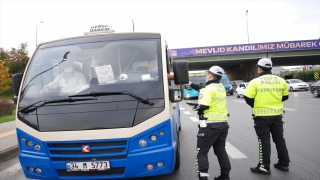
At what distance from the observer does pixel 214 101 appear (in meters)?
3.82

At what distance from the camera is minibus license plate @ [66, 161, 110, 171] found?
337 cm

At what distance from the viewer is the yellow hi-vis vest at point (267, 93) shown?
4.25 metres

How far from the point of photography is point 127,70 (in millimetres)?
3891

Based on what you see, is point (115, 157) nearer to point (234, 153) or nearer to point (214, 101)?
point (214, 101)

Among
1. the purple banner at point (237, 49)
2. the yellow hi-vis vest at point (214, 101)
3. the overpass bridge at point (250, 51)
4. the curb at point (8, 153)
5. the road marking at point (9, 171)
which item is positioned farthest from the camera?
the purple banner at point (237, 49)

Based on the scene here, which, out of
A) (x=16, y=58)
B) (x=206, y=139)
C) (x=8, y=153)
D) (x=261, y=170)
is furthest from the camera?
(x=16, y=58)

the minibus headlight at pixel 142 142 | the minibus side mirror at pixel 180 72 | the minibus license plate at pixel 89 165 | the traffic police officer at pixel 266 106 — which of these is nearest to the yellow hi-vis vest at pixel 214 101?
the minibus side mirror at pixel 180 72

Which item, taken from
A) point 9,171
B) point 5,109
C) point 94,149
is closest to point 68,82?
point 94,149

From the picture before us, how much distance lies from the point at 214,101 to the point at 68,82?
2.08 meters

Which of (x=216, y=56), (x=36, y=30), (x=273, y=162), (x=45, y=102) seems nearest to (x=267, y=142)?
(x=273, y=162)

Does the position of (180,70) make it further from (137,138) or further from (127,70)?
(137,138)

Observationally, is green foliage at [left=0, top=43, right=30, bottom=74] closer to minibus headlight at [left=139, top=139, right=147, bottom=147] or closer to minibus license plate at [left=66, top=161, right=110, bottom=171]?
minibus license plate at [left=66, top=161, right=110, bottom=171]

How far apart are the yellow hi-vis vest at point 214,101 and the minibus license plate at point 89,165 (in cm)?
150

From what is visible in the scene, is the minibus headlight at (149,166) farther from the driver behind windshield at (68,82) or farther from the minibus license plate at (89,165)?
the driver behind windshield at (68,82)
